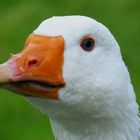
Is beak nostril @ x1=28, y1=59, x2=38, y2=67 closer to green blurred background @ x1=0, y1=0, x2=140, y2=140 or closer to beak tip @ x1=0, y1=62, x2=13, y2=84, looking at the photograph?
beak tip @ x1=0, y1=62, x2=13, y2=84

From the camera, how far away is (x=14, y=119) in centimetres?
673

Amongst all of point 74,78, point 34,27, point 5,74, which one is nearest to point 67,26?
point 74,78

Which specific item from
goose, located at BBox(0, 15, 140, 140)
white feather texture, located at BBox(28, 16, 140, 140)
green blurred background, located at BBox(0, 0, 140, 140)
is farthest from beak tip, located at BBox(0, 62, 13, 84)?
green blurred background, located at BBox(0, 0, 140, 140)

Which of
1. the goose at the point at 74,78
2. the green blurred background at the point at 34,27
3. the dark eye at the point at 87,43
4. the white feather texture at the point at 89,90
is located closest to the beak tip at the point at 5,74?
the goose at the point at 74,78

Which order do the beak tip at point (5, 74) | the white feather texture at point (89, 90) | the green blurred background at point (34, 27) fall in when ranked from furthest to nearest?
the green blurred background at point (34, 27), the white feather texture at point (89, 90), the beak tip at point (5, 74)

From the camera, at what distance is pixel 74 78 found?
3.49 metres

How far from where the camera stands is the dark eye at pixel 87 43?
358 cm

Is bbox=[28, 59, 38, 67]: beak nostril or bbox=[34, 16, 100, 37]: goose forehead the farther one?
bbox=[34, 16, 100, 37]: goose forehead

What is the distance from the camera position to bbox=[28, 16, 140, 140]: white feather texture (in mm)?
3529

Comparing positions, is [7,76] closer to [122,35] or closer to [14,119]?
[14,119]

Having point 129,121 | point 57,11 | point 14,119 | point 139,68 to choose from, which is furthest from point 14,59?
point 57,11

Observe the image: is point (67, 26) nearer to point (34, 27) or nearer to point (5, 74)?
point (5, 74)

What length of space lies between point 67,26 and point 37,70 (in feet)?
0.96

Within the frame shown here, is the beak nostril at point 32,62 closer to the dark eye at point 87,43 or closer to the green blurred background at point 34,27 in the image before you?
the dark eye at point 87,43
